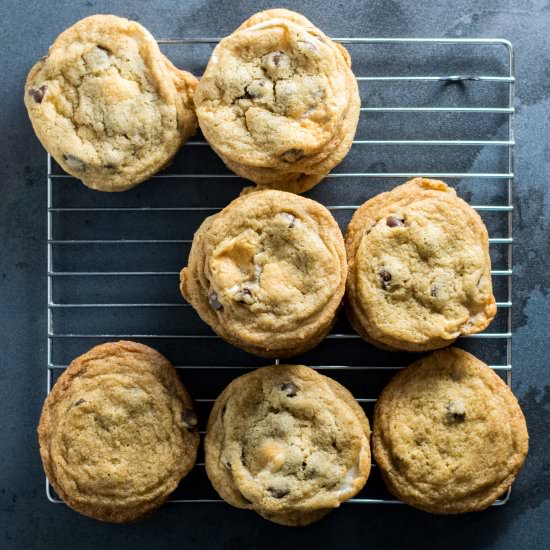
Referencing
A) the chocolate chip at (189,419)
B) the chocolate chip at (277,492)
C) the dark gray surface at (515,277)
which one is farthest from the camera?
the dark gray surface at (515,277)

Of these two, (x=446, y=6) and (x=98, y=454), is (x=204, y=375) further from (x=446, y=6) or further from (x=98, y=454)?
(x=446, y=6)

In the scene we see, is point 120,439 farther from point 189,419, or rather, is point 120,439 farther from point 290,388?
point 290,388

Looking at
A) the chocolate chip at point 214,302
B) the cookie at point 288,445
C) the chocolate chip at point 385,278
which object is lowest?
the cookie at point 288,445

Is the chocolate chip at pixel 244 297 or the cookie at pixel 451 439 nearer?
the chocolate chip at pixel 244 297

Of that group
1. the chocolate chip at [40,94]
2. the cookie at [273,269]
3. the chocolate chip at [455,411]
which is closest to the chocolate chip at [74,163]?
the chocolate chip at [40,94]

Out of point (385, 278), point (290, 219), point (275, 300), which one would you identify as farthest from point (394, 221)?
point (275, 300)

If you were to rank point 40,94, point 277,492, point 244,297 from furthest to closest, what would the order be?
1. point 40,94
2. point 277,492
3. point 244,297

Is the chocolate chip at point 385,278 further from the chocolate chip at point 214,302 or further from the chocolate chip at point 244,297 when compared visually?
the chocolate chip at point 214,302
